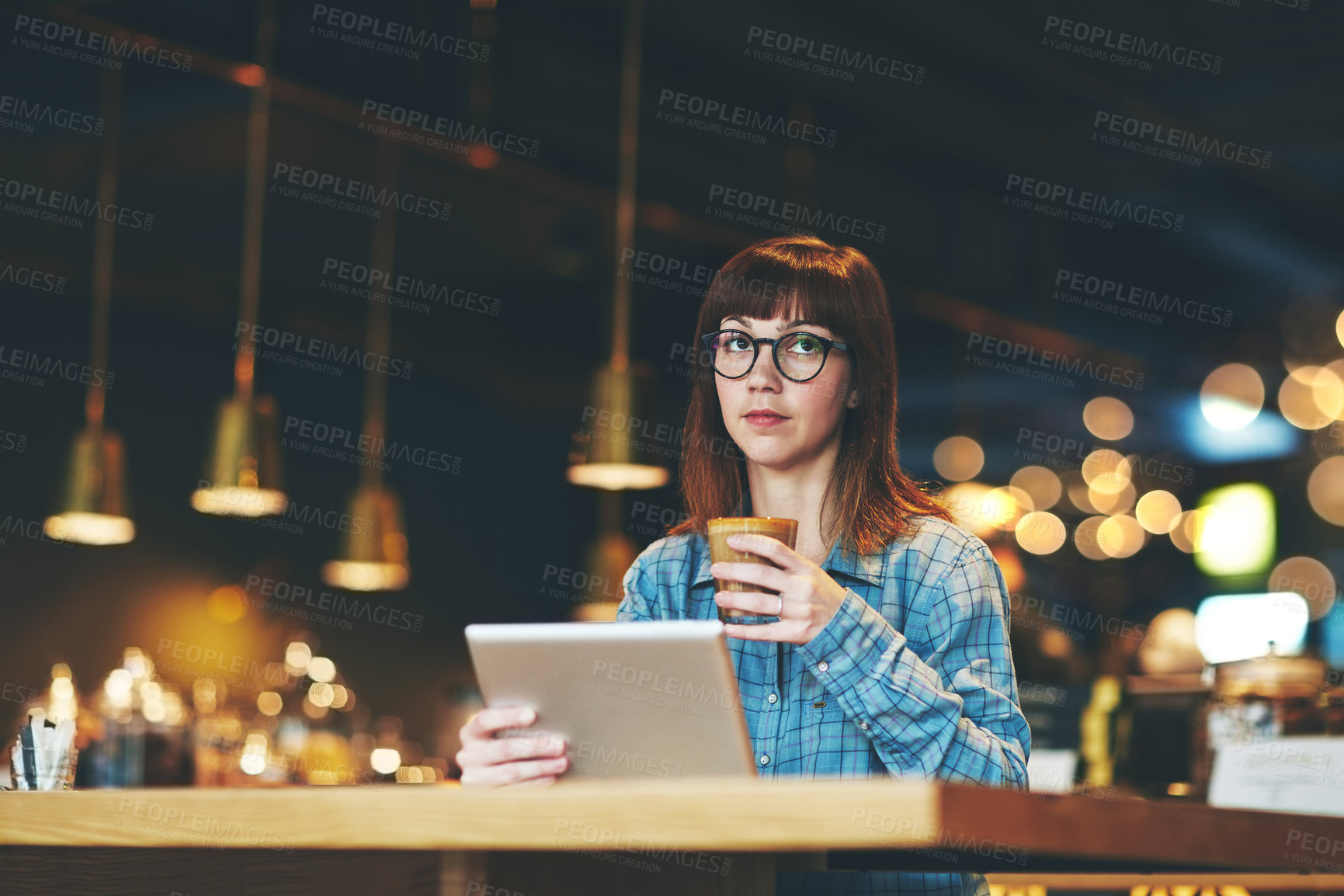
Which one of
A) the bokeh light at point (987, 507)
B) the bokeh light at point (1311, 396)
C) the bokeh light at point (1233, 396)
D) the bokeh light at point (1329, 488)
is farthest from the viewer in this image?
the bokeh light at point (1329, 488)

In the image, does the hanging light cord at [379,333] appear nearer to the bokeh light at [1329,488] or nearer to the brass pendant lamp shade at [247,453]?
the brass pendant lamp shade at [247,453]

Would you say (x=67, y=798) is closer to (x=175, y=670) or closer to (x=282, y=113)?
(x=282, y=113)

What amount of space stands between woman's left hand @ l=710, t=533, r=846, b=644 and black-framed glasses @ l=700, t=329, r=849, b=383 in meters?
0.46

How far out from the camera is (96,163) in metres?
6.75

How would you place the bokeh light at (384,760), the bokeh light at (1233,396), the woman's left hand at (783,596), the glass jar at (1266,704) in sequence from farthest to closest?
the bokeh light at (1233,396) < the bokeh light at (384,760) < the glass jar at (1266,704) < the woman's left hand at (783,596)

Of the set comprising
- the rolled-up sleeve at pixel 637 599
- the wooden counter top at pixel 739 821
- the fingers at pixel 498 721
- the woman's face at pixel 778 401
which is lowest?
the wooden counter top at pixel 739 821

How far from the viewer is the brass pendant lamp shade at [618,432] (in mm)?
4879

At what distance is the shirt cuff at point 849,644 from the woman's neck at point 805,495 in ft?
1.63

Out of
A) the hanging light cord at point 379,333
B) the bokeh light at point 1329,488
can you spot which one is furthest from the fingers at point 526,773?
the bokeh light at point 1329,488

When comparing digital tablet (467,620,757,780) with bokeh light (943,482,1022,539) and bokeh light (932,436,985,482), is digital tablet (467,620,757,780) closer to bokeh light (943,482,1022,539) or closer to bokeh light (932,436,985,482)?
bokeh light (943,482,1022,539)

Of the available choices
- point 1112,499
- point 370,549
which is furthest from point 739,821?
point 1112,499

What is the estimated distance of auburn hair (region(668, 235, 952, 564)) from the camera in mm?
2107

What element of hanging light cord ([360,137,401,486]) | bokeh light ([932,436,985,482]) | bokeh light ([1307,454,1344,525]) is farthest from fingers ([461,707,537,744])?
bokeh light ([1307,454,1344,525])

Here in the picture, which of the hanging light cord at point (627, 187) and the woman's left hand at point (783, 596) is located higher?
the hanging light cord at point (627, 187)
